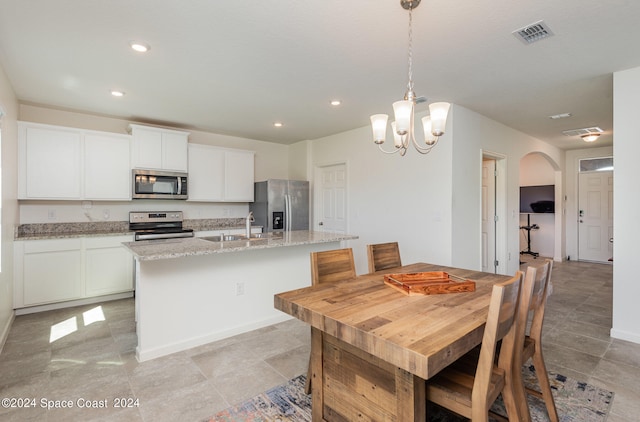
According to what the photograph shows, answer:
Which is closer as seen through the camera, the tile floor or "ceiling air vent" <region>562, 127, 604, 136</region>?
the tile floor

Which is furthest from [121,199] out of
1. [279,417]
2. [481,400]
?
[481,400]

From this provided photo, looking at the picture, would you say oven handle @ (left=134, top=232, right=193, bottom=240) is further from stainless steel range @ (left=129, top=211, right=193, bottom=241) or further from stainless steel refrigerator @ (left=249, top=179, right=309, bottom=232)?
stainless steel refrigerator @ (left=249, top=179, right=309, bottom=232)

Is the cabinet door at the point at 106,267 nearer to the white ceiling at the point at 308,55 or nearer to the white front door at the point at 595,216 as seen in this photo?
the white ceiling at the point at 308,55

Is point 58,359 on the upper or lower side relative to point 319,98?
lower

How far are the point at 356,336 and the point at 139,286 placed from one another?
6.54 feet

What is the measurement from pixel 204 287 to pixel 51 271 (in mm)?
2282

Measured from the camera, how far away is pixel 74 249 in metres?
3.85

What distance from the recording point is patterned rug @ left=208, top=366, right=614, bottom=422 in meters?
1.84

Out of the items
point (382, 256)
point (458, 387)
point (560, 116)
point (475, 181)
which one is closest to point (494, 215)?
point (475, 181)

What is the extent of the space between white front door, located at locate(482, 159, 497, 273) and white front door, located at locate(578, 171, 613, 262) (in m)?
3.41

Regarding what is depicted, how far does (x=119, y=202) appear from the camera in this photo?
15.0ft

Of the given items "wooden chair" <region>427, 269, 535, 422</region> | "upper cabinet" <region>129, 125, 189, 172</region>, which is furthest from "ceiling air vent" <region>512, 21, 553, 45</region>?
"upper cabinet" <region>129, 125, 189, 172</region>

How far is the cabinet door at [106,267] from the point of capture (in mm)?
3951

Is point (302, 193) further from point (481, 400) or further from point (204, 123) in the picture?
point (481, 400)
